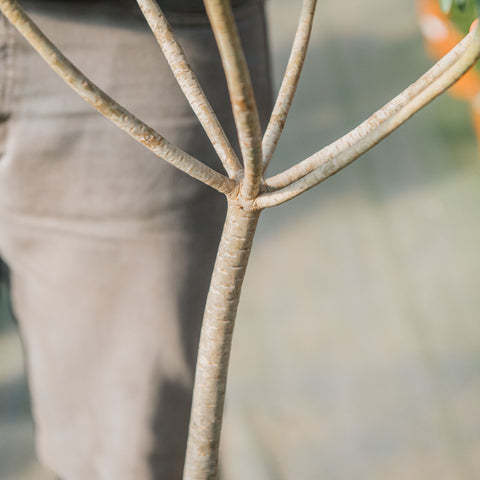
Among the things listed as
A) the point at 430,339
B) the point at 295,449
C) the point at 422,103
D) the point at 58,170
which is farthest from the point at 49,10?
the point at 430,339

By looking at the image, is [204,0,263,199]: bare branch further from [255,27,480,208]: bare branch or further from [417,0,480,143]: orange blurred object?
[417,0,480,143]: orange blurred object

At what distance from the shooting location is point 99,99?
25 centimetres

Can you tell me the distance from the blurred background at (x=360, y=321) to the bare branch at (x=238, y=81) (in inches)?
25.4

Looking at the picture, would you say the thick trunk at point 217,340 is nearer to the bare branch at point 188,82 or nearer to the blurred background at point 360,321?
the bare branch at point 188,82

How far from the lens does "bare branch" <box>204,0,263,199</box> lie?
0.66 feet

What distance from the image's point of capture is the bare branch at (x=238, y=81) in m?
0.20

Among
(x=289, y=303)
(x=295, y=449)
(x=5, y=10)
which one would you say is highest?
(x=289, y=303)

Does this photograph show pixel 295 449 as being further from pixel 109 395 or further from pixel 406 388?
pixel 109 395

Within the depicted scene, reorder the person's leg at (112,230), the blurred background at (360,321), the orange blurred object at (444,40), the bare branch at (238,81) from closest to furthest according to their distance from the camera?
the bare branch at (238,81), the person's leg at (112,230), the blurred background at (360,321), the orange blurred object at (444,40)

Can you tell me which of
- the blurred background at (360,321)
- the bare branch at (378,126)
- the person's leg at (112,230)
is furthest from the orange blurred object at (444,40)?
the bare branch at (378,126)

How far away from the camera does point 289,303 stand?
1060mm

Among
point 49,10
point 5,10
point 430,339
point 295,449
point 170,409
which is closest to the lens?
point 5,10

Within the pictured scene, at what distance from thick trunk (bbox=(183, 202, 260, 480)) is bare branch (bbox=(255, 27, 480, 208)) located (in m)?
0.02

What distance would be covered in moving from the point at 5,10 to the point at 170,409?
1.28 feet
